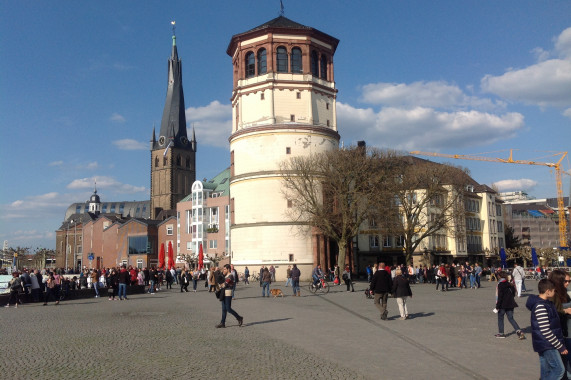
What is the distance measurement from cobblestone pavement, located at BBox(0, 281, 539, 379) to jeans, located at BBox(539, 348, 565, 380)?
2260 mm

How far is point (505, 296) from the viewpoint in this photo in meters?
13.2

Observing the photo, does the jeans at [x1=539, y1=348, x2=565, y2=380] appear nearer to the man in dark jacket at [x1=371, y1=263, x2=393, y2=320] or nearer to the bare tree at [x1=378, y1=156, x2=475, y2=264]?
the man in dark jacket at [x1=371, y1=263, x2=393, y2=320]

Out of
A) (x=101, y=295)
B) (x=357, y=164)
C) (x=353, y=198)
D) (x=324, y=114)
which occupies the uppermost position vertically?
(x=324, y=114)

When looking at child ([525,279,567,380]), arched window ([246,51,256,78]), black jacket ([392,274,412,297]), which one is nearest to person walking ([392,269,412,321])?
black jacket ([392,274,412,297])

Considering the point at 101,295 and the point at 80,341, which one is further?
the point at 101,295

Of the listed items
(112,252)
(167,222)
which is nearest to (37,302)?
(167,222)

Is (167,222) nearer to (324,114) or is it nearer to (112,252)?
(112,252)

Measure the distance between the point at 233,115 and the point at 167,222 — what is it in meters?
49.8

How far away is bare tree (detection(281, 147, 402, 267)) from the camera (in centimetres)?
4378

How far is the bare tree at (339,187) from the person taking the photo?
4378 centimetres

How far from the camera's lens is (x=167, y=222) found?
325 ft

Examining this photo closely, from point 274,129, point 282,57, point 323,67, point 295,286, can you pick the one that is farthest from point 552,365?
point 323,67

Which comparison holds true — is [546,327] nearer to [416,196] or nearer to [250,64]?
[416,196]

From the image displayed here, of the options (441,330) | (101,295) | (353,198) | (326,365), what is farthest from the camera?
(353,198)
